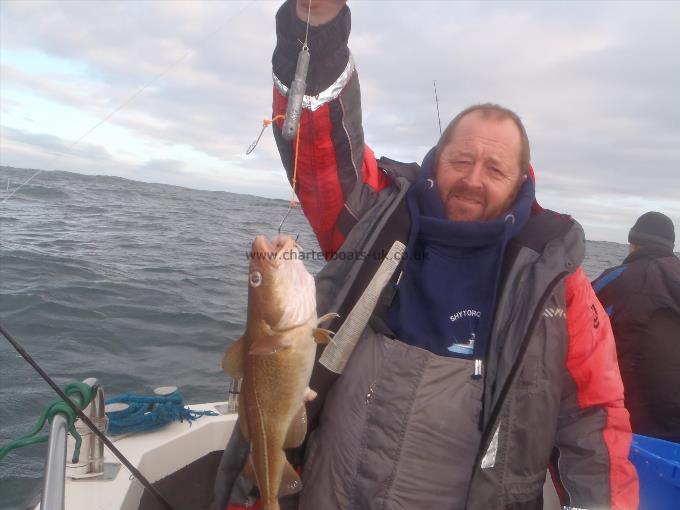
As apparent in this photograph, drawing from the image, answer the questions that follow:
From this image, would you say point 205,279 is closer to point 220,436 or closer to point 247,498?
point 220,436

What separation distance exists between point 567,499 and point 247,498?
1.59 metres

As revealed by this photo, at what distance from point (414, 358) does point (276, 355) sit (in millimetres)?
665

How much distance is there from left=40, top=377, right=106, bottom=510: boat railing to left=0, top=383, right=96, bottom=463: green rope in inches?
1.7

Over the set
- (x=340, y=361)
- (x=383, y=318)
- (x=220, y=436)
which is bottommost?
(x=220, y=436)

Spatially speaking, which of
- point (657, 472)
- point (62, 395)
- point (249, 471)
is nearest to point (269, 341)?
point (249, 471)

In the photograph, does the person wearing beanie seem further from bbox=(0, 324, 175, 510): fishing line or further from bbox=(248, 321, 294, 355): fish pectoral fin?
bbox=(0, 324, 175, 510): fishing line

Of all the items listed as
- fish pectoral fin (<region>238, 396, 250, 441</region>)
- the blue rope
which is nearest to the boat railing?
the blue rope

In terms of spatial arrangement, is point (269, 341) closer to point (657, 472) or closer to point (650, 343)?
point (657, 472)

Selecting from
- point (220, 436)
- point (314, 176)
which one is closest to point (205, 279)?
point (220, 436)

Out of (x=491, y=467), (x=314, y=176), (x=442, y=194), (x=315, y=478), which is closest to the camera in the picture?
(x=491, y=467)

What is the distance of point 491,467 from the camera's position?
2.31 m

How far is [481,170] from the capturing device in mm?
2777

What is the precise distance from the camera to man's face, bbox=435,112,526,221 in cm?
279

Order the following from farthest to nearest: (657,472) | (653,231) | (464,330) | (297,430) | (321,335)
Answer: (653,231) < (657,472) < (464,330) < (297,430) < (321,335)
